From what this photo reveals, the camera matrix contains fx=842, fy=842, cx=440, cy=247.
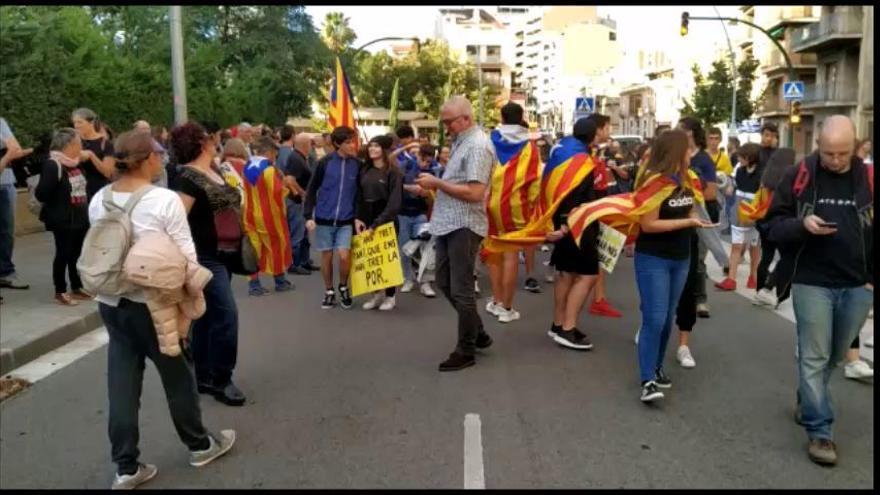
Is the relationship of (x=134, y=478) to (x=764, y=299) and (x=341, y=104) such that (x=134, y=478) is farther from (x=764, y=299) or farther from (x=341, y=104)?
(x=341, y=104)

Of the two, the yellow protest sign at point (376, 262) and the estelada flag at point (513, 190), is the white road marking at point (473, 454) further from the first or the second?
the yellow protest sign at point (376, 262)

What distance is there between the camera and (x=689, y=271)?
19.2ft

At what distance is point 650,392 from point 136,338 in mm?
3118

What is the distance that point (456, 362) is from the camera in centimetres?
625

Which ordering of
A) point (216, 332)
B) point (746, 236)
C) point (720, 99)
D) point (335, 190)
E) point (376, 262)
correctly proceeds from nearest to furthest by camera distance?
point (216, 332), point (376, 262), point (335, 190), point (746, 236), point (720, 99)

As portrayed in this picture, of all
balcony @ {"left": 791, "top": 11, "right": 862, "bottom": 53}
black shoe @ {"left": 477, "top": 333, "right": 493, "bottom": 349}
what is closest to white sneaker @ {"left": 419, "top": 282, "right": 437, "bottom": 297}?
black shoe @ {"left": 477, "top": 333, "right": 493, "bottom": 349}

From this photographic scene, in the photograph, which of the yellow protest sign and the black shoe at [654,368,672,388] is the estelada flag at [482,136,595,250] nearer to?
the yellow protest sign

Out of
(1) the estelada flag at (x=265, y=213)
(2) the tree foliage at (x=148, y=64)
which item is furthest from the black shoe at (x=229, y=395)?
(2) the tree foliage at (x=148, y=64)

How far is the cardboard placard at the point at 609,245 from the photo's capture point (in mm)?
6051

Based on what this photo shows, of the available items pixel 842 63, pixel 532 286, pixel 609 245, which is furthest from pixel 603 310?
pixel 842 63

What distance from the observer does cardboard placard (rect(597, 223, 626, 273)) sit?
6.05 meters

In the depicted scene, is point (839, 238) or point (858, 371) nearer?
point (839, 238)

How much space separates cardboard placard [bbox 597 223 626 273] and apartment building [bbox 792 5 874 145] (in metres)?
41.3

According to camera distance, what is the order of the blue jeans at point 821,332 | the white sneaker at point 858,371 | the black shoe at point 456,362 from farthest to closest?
the black shoe at point 456,362
the white sneaker at point 858,371
the blue jeans at point 821,332
